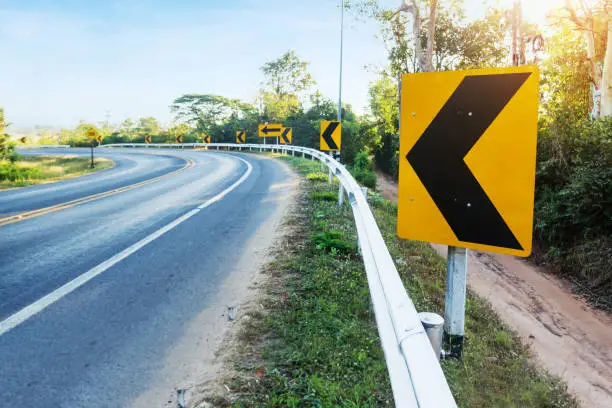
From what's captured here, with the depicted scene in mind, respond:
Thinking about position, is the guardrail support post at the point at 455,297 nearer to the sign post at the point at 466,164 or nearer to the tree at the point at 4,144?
the sign post at the point at 466,164

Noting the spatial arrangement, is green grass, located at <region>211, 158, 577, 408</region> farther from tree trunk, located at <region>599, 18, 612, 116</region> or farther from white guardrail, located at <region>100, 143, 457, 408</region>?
tree trunk, located at <region>599, 18, 612, 116</region>

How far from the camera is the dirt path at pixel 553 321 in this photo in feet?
19.9

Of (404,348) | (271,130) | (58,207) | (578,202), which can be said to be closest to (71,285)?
(404,348)

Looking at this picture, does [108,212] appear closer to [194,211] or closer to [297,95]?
[194,211]

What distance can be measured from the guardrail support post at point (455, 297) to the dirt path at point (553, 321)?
10.2 ft

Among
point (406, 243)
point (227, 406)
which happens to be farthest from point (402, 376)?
point (406, 243)

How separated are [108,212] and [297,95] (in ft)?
176


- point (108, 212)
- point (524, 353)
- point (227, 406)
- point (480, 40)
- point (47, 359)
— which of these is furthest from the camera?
point (480, 40)


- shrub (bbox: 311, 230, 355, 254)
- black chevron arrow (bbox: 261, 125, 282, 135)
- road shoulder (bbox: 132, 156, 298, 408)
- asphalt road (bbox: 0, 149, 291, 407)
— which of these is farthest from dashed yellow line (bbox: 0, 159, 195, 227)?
black chevron arrow (bbox: 261, 125, 282, 135)

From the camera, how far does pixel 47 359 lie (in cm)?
352

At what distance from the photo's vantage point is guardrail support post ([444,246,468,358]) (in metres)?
2.67

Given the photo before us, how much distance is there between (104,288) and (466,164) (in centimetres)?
419

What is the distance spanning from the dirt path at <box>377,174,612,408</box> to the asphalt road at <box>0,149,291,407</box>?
4.26 metres

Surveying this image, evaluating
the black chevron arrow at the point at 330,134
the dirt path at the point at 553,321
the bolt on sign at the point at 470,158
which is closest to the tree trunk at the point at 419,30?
the black chevron arrow at the point at 330,134
